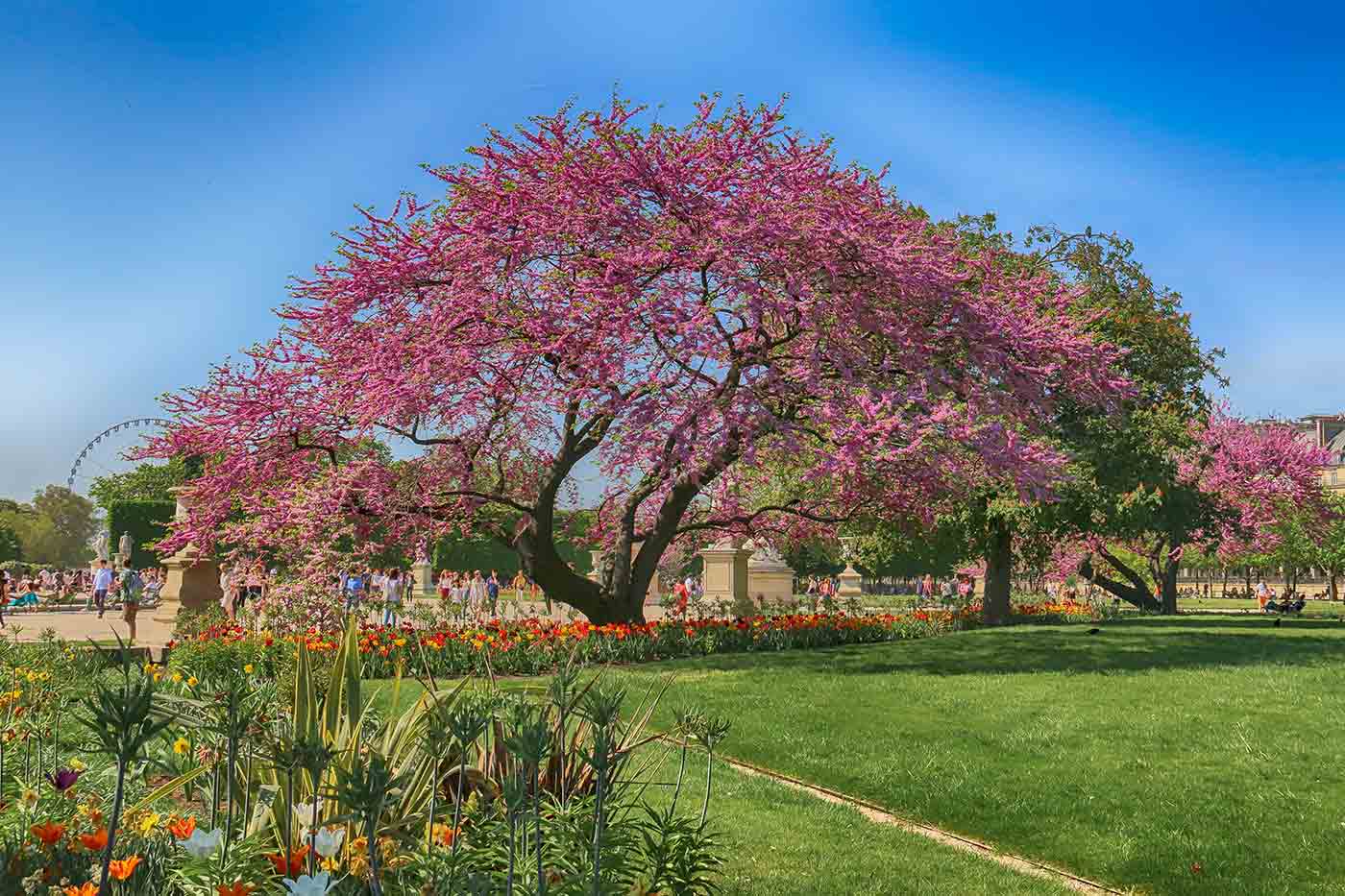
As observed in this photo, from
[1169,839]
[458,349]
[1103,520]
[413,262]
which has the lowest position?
[1169,839]

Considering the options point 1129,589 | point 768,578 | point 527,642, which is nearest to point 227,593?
point 527,642

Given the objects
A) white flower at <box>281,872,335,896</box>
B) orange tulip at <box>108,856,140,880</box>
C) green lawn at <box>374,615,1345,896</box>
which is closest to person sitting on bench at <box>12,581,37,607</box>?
green lawn at <box>374,615,1345,896</box>

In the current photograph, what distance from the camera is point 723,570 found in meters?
27.4

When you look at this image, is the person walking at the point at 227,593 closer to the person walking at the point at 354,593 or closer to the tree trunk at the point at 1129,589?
the person walking at the point at 354,593

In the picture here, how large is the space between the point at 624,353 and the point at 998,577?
1635cm

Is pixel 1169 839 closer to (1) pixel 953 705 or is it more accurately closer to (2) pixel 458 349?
(1) pixel 953 705

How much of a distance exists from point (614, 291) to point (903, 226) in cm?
478

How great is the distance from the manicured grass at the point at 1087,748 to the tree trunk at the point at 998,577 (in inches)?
365

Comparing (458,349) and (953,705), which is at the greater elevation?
(458,349)

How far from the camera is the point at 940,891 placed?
19.1 feet

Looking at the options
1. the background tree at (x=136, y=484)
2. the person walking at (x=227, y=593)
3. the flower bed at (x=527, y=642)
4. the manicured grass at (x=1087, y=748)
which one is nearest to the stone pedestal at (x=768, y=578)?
the flower bed at (x=527, y=642)

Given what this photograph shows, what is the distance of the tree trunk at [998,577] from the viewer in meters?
27.0

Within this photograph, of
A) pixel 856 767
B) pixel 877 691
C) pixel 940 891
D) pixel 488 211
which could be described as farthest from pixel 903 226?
pixel 940 891

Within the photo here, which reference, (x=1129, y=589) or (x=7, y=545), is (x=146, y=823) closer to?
(x=1129, y=589)
